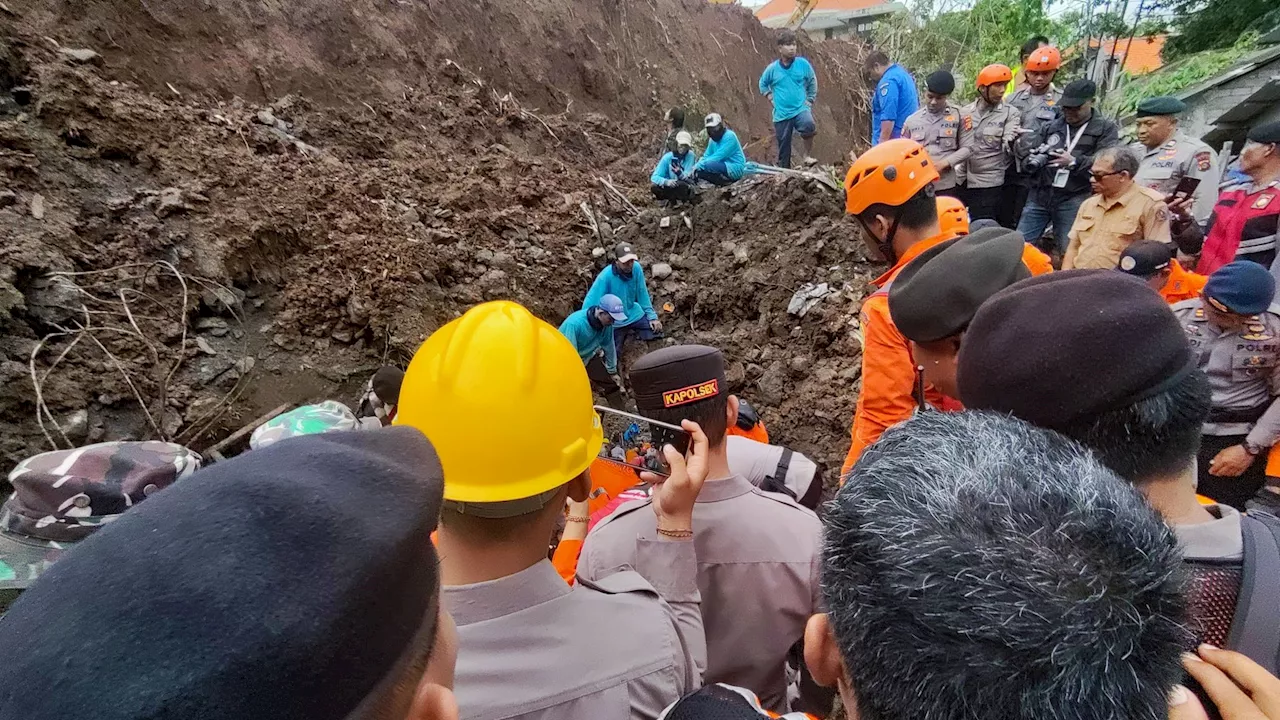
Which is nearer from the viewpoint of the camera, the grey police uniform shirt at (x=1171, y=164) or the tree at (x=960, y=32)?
the grey police uniform shirt at (x=1171, y=164)

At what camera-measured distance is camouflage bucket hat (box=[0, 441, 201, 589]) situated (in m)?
1.74

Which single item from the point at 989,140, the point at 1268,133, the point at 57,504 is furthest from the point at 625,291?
the point at 57,504

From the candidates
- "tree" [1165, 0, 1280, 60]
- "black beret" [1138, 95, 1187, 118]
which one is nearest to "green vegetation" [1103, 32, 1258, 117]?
"tree" [1165, 0, 1280, 60]

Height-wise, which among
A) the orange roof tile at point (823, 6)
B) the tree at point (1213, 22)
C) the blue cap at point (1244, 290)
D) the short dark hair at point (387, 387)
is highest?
the orange roof tile at point (823, 6)

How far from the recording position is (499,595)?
129 centimetres

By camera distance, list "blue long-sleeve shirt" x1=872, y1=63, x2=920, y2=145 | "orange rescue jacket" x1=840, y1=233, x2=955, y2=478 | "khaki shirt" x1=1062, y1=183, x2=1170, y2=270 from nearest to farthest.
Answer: "orange rescue jacket" x1=840, y1=233, x2=955, y2=478 < "khaki shirt" x1=1062, y1=183, x2=1170, y2=270 < "blue long-sleeve shirt" x1=872, y1=63, x2=920, y2=145

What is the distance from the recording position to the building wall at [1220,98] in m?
9.33

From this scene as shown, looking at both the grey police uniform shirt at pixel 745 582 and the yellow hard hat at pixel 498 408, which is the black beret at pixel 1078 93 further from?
the yellow hard hat at pixel 498 408

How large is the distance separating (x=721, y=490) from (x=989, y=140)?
604 centimetres

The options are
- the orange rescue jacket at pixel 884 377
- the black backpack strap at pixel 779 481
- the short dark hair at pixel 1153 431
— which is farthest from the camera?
the black backpack strap at pixel 779 481

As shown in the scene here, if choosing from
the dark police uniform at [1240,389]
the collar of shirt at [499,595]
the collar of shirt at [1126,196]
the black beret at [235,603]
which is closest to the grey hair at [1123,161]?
the collar of shirt at [1126,196]

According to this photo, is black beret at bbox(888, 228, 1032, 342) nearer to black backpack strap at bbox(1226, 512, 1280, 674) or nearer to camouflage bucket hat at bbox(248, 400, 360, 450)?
black backpack strap at bbox(1226, 512, 1280, 674)

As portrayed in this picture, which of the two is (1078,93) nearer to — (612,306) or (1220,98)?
(612,306)

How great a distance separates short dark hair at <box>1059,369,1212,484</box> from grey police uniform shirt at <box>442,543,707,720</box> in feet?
3.02
